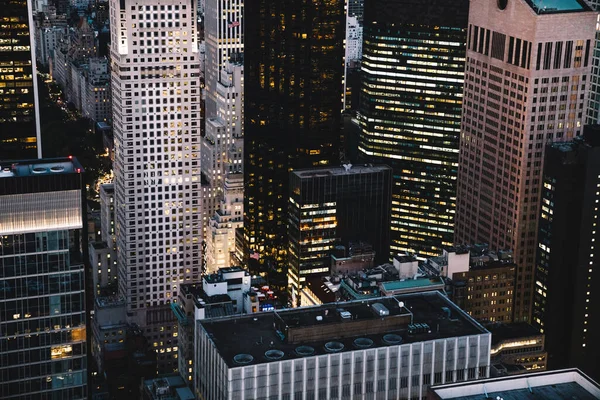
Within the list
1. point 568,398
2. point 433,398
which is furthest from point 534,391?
point 433,398

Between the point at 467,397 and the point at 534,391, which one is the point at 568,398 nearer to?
the point at 534,391

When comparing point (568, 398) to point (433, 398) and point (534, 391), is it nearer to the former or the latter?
point (534, 391)

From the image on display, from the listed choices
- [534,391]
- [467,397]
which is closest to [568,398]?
[534,391]
